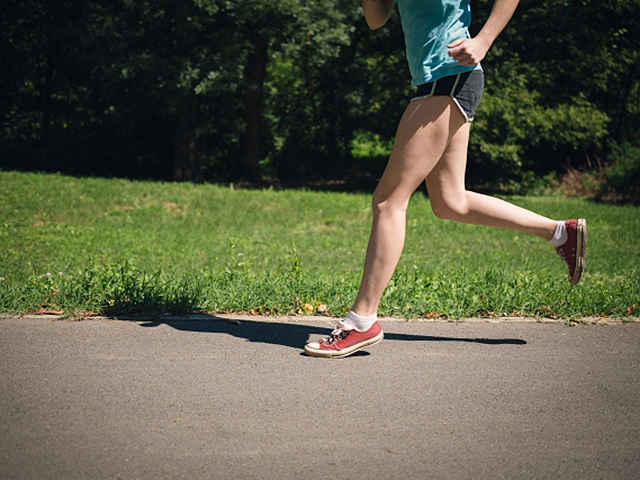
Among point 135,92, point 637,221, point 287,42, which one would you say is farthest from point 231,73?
point 637,221

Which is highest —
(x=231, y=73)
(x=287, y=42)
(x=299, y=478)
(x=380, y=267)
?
(x=287, y=42)

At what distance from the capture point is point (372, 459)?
2264 millimetres

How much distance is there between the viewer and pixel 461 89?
338cm

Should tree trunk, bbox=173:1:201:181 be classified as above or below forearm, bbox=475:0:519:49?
below

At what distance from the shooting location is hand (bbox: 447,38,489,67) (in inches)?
125

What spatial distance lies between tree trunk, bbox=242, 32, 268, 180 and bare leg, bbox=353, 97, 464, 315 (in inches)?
722

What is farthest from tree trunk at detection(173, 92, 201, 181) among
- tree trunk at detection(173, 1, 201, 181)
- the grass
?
the grass

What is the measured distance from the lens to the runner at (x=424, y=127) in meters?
3.34

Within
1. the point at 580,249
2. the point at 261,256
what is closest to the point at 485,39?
the point at 580,249

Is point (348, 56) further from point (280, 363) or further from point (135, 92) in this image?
point (280, 363)

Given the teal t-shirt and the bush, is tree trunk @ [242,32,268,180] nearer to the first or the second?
the bush

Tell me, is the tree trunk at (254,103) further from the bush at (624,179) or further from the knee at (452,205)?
the knee at (452,205)

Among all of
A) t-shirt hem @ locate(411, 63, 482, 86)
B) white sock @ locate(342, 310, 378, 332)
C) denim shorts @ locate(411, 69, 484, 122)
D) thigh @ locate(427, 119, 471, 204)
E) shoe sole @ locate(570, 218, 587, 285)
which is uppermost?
t-shirt hem @ locate(411, 63, 482, 86)

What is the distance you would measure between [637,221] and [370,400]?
12188 mm
